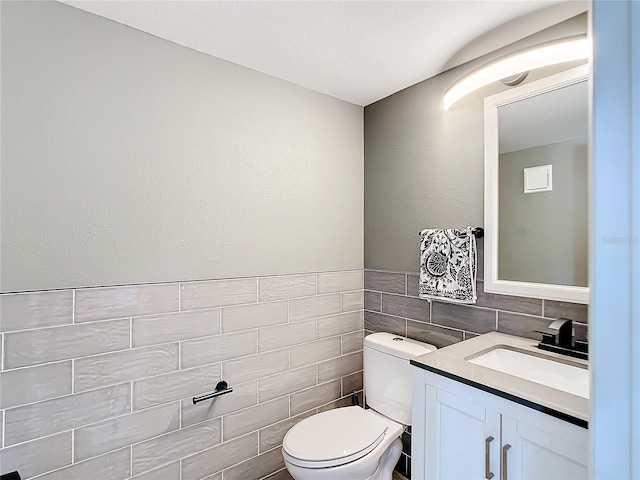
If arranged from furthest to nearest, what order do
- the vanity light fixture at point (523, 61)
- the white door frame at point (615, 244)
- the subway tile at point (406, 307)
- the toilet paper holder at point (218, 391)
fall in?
the subway tile at point (406, 307) < the toilet paper holder at point (218, 391) < the vanity light fixture at point (523, 61) < the white door frame at point (615, 244)

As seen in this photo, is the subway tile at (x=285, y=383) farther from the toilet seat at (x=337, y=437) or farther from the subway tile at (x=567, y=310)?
the subway tile at (x=567, y=310)

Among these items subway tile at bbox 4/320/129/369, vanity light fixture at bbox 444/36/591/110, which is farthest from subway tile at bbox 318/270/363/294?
vanity light fixture at bbox 444/36/591/110

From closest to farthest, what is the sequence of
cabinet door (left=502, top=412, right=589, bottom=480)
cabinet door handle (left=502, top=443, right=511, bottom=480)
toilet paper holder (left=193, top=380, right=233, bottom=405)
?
1. cabinet door (left=502, top=412, right=589, bottom=480)
2. cabinet door handle (left=502, top=443, right=511, bottom=480)
3. toilet paper holder (left=193, top=380, right=233, bottom=405)

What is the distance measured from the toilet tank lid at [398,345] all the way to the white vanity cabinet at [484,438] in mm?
425

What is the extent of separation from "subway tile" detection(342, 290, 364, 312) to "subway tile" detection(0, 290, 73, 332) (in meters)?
1.37

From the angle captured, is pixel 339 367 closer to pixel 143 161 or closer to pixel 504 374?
pixel 504 374

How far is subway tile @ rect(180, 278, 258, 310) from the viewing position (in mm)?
1528

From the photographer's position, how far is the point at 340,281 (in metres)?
2.09

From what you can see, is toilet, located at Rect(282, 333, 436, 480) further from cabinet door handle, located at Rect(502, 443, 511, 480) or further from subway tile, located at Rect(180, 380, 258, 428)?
cabinet door handle, located at Rect(502, 443, 511, 480)

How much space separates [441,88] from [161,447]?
215 cm

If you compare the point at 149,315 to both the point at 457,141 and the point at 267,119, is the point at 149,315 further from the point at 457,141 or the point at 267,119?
the point at 457,141

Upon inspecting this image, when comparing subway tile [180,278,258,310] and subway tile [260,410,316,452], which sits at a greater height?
subway tile [180,278,258,310]

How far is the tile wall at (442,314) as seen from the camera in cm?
142

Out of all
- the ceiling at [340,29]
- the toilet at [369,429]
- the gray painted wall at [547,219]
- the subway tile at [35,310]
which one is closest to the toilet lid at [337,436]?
the toilet at [369,429]
